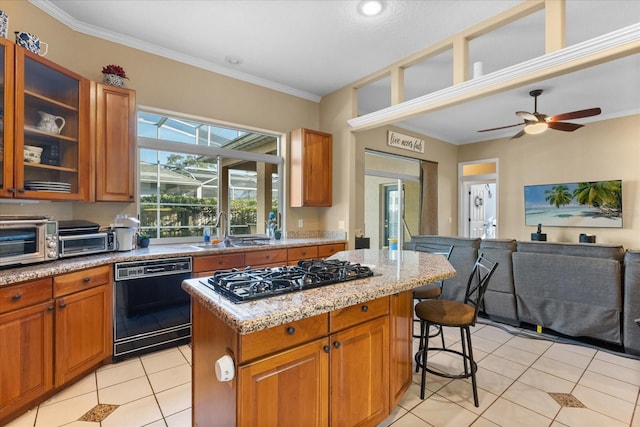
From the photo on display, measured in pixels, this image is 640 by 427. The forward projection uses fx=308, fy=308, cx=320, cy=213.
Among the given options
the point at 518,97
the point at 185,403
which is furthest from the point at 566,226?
the point at 185,403

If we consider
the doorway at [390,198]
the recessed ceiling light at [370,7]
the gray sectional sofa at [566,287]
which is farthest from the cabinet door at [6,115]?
the doorway at [390,198]

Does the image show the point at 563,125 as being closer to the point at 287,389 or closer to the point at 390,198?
the point at 390,198

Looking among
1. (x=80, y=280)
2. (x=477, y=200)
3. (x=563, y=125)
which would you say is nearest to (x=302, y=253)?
(x=80, y=280)

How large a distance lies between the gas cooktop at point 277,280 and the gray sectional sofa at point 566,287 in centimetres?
235

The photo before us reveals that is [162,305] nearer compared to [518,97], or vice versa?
[162,305]

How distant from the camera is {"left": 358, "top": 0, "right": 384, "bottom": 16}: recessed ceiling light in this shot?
8.43ft

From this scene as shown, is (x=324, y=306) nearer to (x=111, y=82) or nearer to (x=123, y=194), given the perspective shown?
(x=123, y=194)

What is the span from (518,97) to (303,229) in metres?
3.80

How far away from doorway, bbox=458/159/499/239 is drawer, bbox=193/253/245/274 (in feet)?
18.8

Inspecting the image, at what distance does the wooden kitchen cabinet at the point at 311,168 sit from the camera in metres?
4.12

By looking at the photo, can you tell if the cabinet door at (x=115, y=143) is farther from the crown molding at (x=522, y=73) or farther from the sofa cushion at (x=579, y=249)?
the sofa cushion at (x=579, y=249)

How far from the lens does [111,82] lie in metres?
2.85

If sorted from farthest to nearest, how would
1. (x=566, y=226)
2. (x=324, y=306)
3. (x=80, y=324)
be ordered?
(x=566, y=226), (x=80, y=324), (x=324, y=306)

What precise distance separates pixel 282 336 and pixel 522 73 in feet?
9.42
